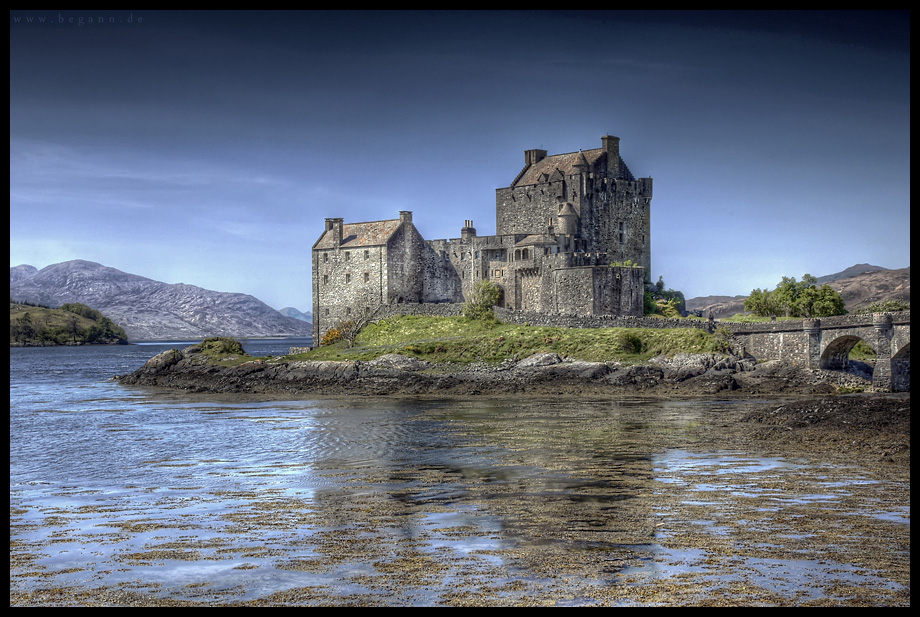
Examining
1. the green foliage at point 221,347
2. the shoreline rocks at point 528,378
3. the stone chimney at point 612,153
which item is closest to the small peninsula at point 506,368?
the shoreline rocks at point 528,378

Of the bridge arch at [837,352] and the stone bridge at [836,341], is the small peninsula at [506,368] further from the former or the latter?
the stone bridge at [836,341]

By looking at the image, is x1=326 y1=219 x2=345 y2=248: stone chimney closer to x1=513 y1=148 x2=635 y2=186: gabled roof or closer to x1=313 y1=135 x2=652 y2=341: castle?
x1=313 y1=135 x2=652 y2=341: castle

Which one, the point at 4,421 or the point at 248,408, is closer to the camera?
the point at 4,421

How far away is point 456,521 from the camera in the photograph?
55.1 feet

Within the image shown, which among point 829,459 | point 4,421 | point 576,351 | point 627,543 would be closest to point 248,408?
point 576,351

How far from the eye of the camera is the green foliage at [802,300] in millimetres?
74750

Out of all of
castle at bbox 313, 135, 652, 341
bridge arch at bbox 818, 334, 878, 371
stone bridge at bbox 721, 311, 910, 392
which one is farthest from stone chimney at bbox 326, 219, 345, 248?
bridge arch at bbox 818, 334, 878, 371

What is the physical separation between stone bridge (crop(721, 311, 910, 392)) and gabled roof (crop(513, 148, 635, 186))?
27926mm

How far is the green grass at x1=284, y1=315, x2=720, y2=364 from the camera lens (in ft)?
194

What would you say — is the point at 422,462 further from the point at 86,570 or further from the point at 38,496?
the point at 86,570

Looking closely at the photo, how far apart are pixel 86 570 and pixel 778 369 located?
4793 centimetres

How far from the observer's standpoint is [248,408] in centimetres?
4847

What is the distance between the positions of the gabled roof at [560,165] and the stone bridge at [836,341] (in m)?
27.9

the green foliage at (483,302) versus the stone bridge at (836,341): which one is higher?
the green foliage at (483,302)
